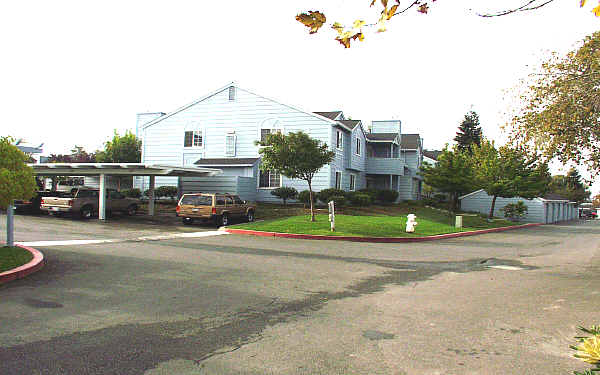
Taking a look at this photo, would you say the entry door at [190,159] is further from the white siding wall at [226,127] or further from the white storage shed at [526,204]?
the white storage shed at [526,204]

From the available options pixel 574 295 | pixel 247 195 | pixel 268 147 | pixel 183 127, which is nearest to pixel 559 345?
pixel 574 295

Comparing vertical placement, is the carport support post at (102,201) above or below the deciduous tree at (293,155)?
below

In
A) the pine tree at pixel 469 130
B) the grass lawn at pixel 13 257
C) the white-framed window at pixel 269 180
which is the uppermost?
the pine tree at pixel 469 130

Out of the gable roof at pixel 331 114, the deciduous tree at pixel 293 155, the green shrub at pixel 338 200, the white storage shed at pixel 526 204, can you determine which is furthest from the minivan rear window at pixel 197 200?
the white storage shed at pixel 526 204

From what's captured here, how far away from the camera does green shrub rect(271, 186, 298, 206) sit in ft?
98.6

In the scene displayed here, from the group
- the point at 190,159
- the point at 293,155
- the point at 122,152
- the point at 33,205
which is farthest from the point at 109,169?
the point at 122,152

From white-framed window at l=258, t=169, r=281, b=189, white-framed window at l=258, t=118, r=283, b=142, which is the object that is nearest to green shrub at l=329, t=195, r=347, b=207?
white-framed window at l=258, t=169, r=281, b=189

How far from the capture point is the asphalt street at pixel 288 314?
4.66 m

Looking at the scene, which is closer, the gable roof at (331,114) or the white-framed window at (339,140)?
the white-framed window at (339,140)

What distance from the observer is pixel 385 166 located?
4025 centimetres

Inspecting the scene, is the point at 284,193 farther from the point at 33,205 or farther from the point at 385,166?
the point at 33,205

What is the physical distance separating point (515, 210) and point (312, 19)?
43.7 m

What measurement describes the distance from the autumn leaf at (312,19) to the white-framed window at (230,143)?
30.6 meters

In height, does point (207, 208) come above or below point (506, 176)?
below
